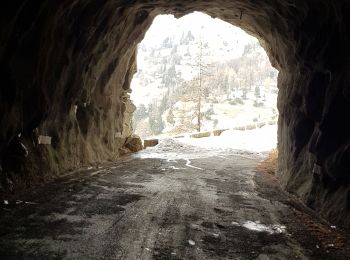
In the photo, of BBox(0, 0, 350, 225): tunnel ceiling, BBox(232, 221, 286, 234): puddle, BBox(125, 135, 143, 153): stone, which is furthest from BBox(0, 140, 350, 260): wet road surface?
BBox(125, 135, 143, 153): stone

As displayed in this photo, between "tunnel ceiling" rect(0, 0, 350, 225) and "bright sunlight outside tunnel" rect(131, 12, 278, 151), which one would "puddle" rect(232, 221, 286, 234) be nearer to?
"tunnel ceiling" rect(0, 0, 350, 225)

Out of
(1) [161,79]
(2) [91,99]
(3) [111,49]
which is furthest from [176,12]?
(1) [161,79]

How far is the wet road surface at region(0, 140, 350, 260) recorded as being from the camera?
6484 millimetres

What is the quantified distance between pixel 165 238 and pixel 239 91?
441 feet

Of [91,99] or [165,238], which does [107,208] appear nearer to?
[165,238]

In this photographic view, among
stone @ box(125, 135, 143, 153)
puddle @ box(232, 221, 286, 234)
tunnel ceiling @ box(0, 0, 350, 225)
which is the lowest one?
puddle @ box(232, 221, 286, 234)

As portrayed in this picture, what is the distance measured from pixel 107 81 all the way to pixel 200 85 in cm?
3966

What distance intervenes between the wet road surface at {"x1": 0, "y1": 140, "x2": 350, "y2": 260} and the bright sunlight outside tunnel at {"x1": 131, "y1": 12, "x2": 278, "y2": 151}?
28219 millimetres

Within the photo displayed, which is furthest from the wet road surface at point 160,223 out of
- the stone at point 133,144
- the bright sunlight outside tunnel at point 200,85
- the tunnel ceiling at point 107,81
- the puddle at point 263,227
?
the bright sunlight outside tunnel at point 200,85

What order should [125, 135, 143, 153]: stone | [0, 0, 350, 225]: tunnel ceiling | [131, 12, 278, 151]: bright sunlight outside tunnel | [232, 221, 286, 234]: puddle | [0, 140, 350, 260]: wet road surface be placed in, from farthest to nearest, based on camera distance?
1. [131, 12, 278, 151]: bright sunlight outside tunnel
2. [125, 135, 143, 153]: stone
3. [0, 0, 350, 225]: tunnel ceiling
4. [232, 221, 286, 234]: puddle
5. [0, 140, 350, 260]: wet road surface

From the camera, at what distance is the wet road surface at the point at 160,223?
255 inches

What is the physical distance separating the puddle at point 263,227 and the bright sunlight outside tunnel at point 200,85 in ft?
101

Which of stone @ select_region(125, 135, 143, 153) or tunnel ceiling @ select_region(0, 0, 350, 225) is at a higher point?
tunnel ceiling @ select_region(0, 0, 350, 225)

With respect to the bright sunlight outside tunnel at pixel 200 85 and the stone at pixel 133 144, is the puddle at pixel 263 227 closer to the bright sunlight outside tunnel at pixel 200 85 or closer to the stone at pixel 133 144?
the stone at pixel 133 144
